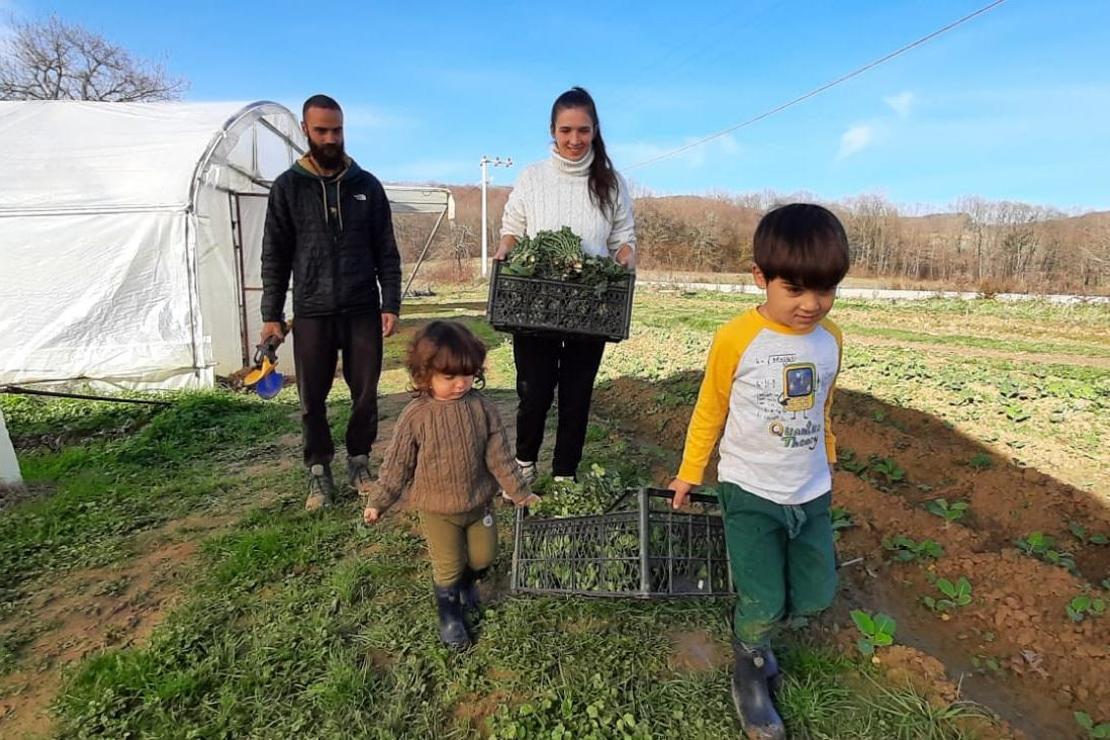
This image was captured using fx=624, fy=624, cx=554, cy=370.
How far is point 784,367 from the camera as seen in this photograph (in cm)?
189

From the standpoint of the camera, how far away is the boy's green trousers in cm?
194

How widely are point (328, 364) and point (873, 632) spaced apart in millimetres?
2895

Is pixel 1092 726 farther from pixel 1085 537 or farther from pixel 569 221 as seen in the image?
pixel 569 221

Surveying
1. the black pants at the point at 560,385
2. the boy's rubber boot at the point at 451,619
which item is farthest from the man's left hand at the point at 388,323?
the boy's rubber boot at the point at 451,619

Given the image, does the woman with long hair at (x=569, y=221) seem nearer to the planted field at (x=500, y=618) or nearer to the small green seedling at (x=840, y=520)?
the planted field at (x=500, y=618)

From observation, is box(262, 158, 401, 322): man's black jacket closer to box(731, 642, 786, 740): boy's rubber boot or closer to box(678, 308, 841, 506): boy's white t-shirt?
box(678, 308, 841, 506): boy's white t-shirt

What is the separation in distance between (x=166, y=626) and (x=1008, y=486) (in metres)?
4.87

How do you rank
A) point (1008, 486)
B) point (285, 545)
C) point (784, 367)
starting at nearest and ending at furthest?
point (784, 367) → point (285, 545) → point (1008, 486)

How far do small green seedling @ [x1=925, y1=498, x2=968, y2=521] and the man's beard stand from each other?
393 centimetres

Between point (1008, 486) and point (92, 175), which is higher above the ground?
point (92, 175)

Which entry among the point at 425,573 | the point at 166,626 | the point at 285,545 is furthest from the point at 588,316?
the point at 166,626

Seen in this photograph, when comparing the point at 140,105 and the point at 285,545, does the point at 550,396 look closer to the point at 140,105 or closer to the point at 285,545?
the point at 285,545

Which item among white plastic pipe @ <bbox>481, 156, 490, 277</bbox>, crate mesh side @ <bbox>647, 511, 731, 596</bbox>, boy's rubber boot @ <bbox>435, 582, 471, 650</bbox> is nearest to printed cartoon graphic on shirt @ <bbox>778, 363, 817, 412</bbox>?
crate mesh side @ <bbox>647, 511, 731, 596</bbox>

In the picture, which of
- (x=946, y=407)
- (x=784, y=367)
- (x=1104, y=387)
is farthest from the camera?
(x=1104, y=387)
